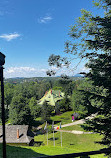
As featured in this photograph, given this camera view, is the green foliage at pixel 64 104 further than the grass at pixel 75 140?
Yes

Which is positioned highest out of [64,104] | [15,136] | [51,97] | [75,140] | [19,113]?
[51,97]

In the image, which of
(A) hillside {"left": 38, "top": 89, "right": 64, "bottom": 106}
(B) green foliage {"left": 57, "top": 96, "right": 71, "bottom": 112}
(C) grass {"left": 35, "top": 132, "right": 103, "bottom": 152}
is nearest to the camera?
(C) grass {"left": 35, "top": 132, "right": 103, "bottom": 152}

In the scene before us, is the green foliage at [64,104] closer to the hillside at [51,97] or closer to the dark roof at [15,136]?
the hillside at [51,97]

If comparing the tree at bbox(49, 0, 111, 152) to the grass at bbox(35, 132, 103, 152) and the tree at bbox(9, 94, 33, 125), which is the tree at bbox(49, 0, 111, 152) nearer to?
the grass at bbox(35, 132, 103, 152)

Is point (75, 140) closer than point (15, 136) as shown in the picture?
No

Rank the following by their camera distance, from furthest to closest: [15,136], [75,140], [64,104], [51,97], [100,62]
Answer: [51,97], [64,104], [75,140], [15,136], [100,62]

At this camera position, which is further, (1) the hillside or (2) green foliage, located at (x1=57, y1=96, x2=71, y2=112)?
(1) the hillside

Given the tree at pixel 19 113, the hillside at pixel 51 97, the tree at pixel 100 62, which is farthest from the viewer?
the hillside at pixel 51 97

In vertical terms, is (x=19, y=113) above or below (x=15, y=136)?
above

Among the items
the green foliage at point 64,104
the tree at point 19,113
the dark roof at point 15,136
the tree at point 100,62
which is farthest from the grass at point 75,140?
the green foliage at point 64,104

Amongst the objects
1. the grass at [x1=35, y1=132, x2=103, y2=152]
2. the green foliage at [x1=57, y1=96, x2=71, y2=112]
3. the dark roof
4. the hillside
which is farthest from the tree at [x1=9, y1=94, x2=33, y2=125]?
the green foliage at [x1=57, y1=96, x2=71, y2=112]

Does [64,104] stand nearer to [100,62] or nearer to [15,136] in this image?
[15,136]

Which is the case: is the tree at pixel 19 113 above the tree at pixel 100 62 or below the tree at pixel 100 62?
below

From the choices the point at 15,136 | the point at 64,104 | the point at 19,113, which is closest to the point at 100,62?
the point at 15,136
